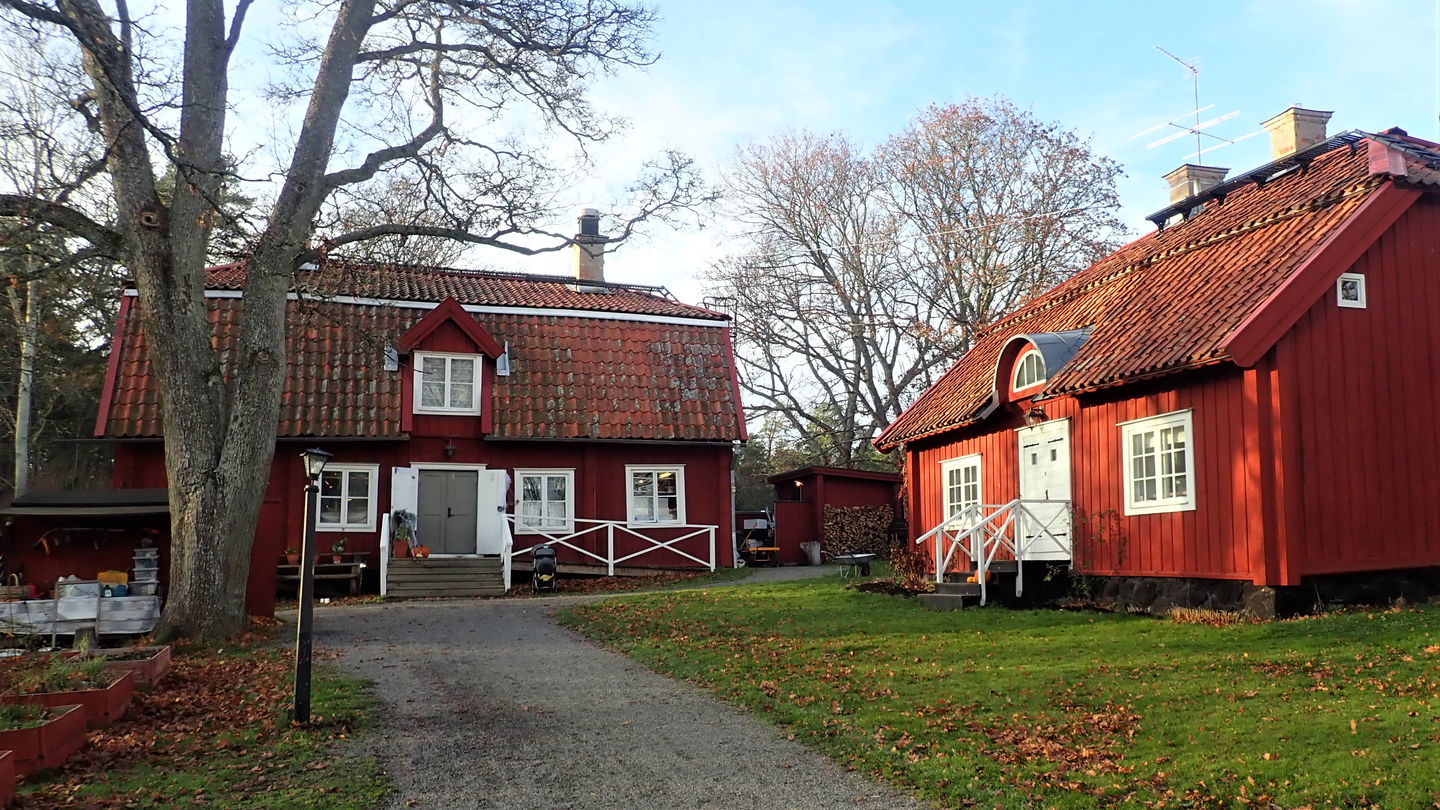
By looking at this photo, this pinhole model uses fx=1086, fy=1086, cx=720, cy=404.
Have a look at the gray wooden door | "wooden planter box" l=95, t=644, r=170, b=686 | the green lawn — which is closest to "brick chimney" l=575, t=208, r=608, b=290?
the gray wooden door

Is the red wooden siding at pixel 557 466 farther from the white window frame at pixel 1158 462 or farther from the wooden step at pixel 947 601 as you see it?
the white window frame at pixel 1158 462

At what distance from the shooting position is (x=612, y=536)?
76.9ft

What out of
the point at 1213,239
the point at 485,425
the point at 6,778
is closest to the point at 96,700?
the point at 6,778

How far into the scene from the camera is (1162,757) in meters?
6.97

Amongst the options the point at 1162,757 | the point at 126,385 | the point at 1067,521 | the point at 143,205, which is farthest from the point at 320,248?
the point at 1162,757

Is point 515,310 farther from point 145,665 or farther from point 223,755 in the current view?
point 223,755

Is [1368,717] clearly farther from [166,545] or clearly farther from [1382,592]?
[166,545]

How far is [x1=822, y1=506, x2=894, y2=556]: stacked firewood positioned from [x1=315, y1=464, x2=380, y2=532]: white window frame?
40.6 feet

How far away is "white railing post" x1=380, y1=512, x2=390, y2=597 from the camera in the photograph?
20.2 m

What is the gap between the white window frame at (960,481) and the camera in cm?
1820

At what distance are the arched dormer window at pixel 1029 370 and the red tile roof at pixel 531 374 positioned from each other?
849 centimetres

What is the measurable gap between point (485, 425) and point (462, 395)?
88 cm

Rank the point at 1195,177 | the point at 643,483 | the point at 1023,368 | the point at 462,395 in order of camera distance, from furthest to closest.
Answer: the point at 643,483, the point at 462,395, the point at 1195,177, the point at 1023,368

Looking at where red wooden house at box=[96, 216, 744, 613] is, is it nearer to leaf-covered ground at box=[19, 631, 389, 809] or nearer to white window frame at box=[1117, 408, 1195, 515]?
leaf-covered ground at box=[19, 631, 389, 809]
